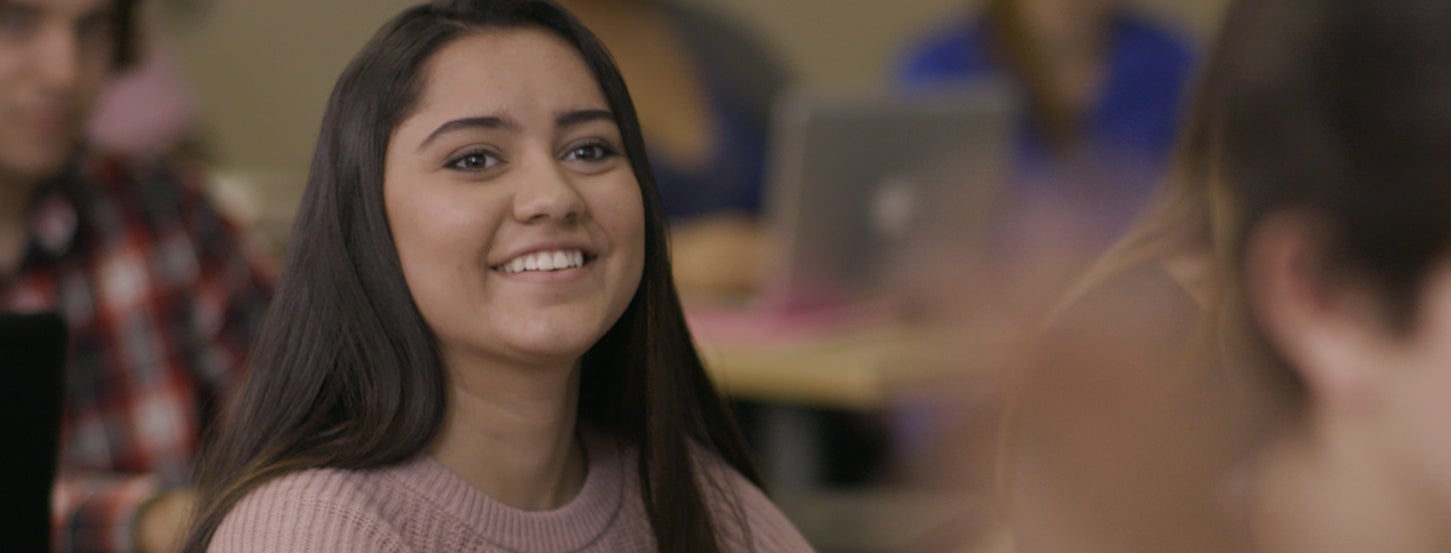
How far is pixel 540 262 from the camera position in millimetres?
1007

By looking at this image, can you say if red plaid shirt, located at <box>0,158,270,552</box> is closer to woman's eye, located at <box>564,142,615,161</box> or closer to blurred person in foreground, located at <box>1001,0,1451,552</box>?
woman's eye, located at <box>564,142,615,161</box>

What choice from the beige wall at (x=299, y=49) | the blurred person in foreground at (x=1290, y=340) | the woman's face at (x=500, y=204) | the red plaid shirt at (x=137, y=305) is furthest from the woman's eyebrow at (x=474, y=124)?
the beige wall at (x=299, y=49)

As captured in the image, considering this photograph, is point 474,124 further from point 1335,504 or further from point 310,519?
point 1335,504

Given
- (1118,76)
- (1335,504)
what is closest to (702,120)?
(1118,76)

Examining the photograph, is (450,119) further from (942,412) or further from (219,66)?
(219,66)

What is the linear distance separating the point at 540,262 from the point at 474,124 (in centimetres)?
10

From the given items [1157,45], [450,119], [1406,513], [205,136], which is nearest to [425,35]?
[450,119]

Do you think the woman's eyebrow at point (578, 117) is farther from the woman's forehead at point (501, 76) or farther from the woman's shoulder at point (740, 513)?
the woman's shoulder at point (740, 513)

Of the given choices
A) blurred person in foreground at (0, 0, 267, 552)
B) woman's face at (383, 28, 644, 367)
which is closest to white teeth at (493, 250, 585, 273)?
woman's face at (383, 28, 644, 367)

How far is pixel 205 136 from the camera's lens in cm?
462

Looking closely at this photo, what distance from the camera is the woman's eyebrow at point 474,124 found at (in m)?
0.99

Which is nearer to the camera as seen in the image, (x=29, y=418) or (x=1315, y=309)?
(x=1315, y=309)

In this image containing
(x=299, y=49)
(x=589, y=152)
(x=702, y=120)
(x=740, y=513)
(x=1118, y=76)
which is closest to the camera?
(x=589, y=152)

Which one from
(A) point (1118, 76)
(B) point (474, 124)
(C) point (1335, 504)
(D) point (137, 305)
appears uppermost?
(C) point (1335, 504)
